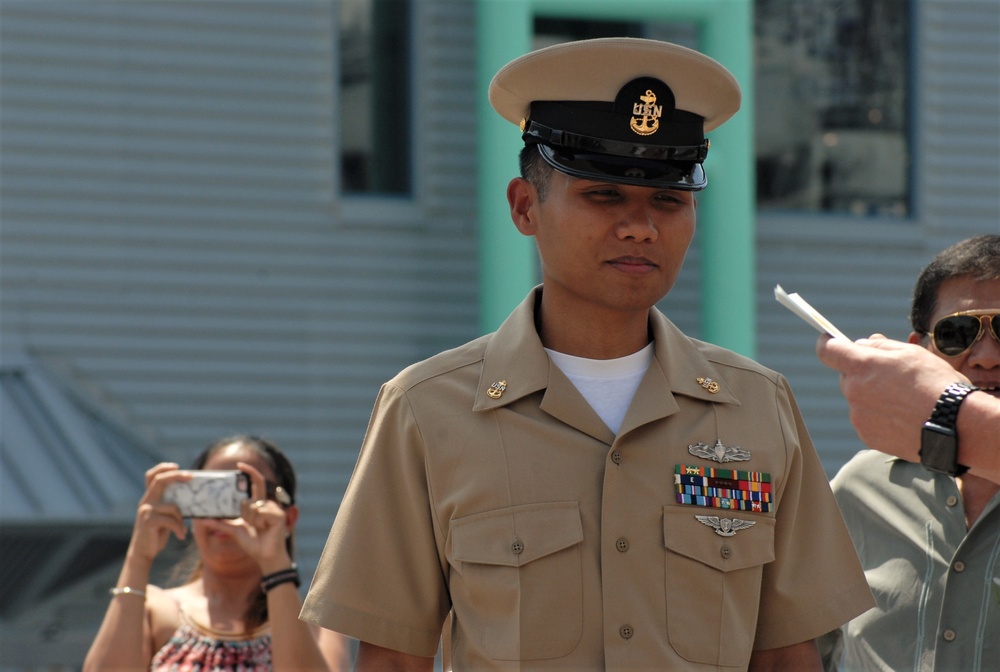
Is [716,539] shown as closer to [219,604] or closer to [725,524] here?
[725,524]

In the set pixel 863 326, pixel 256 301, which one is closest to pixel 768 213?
pixel 863 326

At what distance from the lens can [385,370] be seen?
8102 millimetres

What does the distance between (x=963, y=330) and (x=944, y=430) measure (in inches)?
35.8

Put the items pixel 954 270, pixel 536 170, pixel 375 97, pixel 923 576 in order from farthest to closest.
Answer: pixel 375 97, pixel 954 270, pixel 923 576, pixel 536 170

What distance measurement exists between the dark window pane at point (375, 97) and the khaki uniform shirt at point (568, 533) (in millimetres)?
5863

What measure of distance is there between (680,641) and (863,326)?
6.92m

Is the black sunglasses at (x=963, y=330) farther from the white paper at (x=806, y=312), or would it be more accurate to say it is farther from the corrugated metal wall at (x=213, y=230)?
the corrugated metal wall at (x=213, y=230)

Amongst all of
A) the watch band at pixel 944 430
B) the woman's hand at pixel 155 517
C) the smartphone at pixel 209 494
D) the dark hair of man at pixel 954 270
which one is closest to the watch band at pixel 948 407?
the watch band at pixel 944 430

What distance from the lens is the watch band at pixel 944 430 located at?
7.40 feet

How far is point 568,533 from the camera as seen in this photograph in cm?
234

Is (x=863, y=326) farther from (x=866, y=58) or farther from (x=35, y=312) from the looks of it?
(x=35, y=312)

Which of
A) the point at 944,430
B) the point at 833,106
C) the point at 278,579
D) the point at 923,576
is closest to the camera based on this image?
the point at 944,430

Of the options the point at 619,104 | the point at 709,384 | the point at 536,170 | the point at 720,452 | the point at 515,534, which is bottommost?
the point at 515,534

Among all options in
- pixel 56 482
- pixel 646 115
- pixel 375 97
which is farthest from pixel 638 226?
pixel 375 97
